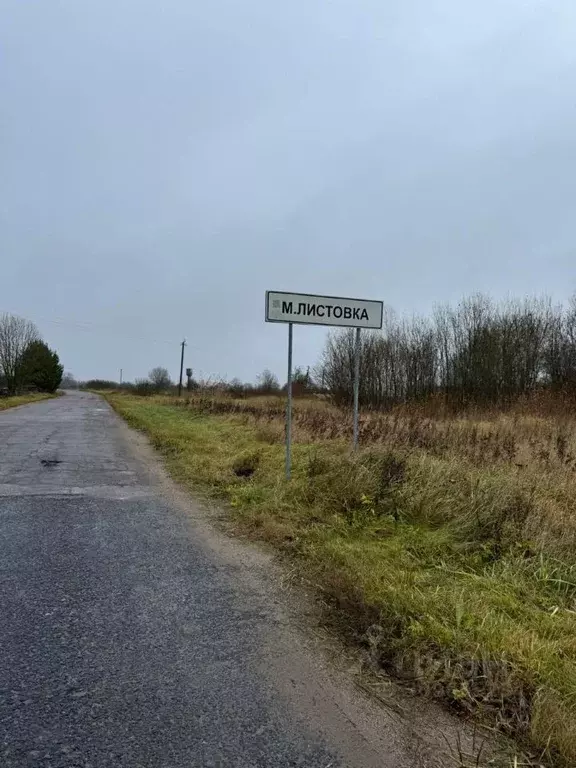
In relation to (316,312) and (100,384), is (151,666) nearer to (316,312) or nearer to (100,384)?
(316,312)

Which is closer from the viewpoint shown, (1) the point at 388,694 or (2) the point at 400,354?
(1) the point at 388,694

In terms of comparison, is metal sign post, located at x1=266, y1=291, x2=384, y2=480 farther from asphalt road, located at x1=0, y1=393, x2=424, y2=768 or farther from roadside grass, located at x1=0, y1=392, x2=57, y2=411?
roadside grass, located at x1=0, y1=392, x2=57, y2=411

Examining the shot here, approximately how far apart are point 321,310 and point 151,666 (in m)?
5.20

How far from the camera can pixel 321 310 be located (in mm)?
7180

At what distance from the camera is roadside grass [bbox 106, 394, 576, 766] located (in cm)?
265

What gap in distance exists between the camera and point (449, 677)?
2.72 m

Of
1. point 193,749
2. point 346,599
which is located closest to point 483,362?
point 346,599

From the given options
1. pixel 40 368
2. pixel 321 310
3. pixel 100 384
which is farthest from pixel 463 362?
pixel 100 384

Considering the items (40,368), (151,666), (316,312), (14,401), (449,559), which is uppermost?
(40,368)

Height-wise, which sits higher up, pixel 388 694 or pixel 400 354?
pixel 400 354

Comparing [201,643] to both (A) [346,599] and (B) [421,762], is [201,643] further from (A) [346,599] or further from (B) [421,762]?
(B) [421,762]

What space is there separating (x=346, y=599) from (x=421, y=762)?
1472 millimetres

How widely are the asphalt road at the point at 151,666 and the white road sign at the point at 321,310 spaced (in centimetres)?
313

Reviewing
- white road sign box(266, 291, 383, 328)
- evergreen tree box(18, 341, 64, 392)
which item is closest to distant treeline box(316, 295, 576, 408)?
white road sign box(266, 291, 383, 328)
